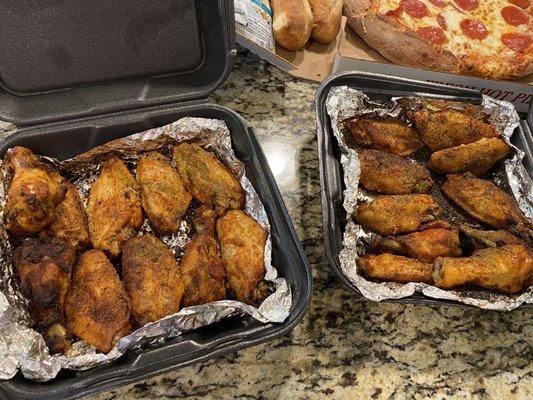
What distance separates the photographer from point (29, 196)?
50.2 inches

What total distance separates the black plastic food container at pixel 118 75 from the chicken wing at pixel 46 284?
332 millimetres

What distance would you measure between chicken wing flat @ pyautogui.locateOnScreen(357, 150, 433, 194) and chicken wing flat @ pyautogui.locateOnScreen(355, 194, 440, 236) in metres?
0.07

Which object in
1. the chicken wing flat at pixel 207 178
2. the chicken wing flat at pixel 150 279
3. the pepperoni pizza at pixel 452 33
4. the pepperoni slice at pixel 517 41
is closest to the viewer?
the chicken wing flat at pixel 150 279

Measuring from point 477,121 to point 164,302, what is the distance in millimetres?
1185

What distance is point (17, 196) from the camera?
1.27 m

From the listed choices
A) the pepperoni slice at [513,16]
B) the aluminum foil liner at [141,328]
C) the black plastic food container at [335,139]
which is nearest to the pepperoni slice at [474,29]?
the pepperoni slice at [513,16]

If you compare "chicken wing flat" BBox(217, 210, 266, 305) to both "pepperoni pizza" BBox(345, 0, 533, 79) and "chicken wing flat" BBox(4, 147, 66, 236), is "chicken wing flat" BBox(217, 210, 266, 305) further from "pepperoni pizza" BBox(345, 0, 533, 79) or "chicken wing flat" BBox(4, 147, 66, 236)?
"pepperoni pizza" BBox(345, 0, 533, 79)

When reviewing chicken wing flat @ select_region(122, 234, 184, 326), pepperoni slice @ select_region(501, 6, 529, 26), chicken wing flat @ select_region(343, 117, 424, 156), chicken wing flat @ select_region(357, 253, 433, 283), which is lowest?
chicken wing flat @ select_region(122, 234, 184, 326)

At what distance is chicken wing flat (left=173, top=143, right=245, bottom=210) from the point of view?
57.3 inches

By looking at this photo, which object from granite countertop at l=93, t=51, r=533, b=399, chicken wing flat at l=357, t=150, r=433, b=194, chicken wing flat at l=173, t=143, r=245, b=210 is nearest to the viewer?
granite countertop at l=93, t=51, r=533, b=399

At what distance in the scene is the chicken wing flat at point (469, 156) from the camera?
161 cm

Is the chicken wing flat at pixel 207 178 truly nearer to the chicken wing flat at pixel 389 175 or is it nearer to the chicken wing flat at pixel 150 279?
the chicken wing flat at pixel 150 279

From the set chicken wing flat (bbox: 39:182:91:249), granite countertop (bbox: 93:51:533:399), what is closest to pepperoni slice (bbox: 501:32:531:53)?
granite countertop (bbox: 93:51:533:399)

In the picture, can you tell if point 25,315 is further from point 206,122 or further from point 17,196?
point 206,122
